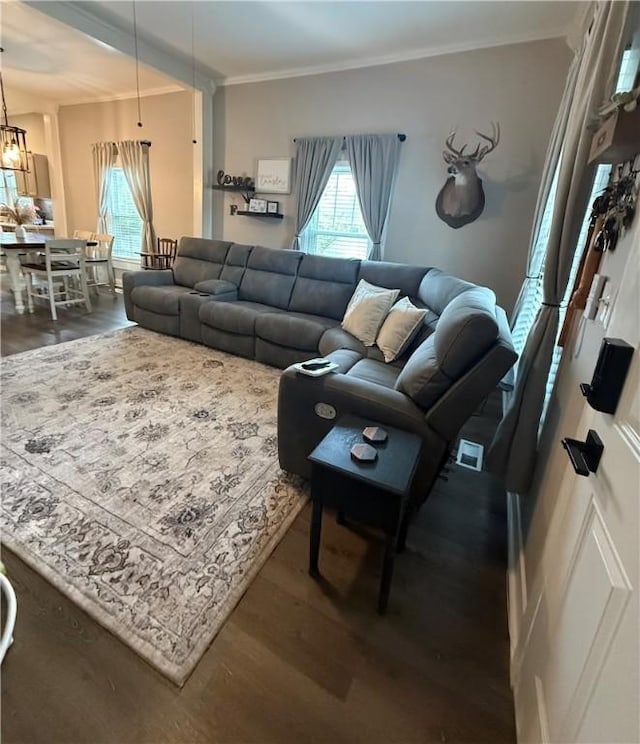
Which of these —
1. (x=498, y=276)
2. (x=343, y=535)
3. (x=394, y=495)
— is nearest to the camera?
(x=394, y=495)

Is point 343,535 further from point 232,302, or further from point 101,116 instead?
point 101,116

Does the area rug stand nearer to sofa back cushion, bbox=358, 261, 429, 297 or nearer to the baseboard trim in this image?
the baseboard trim

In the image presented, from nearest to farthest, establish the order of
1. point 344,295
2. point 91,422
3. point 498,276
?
point 91,422, point 344,295, point 498,276

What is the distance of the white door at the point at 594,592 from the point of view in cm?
66

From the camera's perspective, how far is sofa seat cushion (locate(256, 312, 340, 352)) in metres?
3.26

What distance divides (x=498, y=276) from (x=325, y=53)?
2980 mm

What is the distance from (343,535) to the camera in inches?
68.3

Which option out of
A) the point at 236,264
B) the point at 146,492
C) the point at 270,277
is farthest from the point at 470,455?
the point at 236,264

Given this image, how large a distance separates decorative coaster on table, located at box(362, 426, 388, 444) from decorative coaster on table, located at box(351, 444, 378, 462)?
0.07 metres

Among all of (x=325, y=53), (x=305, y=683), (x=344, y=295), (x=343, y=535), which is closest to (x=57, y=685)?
(x=305, y=683)

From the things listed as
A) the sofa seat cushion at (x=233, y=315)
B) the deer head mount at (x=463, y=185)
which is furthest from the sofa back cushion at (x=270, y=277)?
the deer head mount at (x=463, y=185)

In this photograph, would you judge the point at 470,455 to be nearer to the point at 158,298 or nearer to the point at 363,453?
the point at 363,453

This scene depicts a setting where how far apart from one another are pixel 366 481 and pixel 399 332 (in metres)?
1.56

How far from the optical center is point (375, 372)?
2.32 metres
